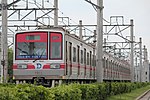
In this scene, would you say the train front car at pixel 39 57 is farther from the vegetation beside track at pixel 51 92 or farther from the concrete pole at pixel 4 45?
the vegetation beside track at pixel 51 92

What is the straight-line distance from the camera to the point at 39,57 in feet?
62.4

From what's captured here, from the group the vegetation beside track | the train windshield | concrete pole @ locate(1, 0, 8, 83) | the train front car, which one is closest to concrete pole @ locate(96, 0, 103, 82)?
the vegetation beside track

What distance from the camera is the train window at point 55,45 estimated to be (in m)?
18.9

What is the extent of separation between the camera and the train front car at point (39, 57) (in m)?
18.8

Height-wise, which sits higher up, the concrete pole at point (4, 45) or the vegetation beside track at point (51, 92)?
the concrete pole at point (4, 45)

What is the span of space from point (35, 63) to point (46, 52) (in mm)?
709

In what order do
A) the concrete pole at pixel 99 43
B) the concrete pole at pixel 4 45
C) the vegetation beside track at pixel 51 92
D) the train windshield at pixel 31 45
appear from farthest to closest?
the concrete pole at pixel 99 43 → the train windshield at pixel 31 45 → the concrete pole at pixel 4 45 → the vegetation beside track at pixel 51 92

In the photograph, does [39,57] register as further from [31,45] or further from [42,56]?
[31,45]

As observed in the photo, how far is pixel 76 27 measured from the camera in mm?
40750

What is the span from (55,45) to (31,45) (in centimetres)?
113

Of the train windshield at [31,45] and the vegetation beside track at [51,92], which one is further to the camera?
the train windshield at [31,45]

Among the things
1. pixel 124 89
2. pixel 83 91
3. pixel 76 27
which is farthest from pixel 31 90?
→ pixel 76 27

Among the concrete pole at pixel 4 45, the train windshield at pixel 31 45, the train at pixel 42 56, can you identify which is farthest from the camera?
the train windshield at pixel 31 45

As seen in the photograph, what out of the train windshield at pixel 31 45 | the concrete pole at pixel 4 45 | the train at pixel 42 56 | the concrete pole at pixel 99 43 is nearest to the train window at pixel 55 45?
the train at pixel 42 56
